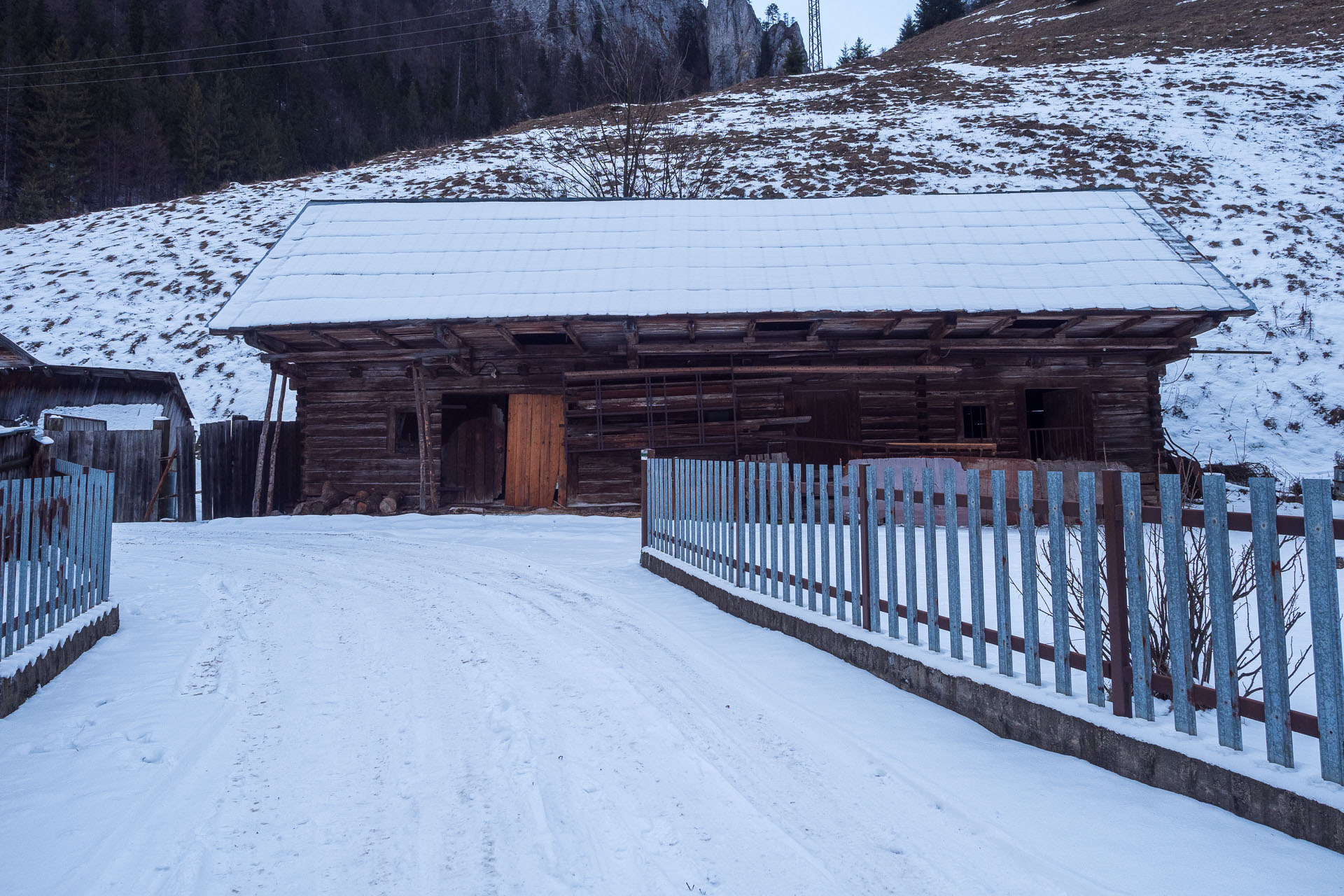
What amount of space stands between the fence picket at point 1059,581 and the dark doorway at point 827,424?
473 inches

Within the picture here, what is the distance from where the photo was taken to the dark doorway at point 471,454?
19.0 meters

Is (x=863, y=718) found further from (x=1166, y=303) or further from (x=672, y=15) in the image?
(x=672, y=15)

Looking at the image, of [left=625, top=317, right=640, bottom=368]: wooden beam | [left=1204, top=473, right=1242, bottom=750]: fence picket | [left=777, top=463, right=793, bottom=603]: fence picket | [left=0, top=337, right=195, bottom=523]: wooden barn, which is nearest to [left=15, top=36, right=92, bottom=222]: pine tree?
[left=0, top=337, right=195, bottom=523]: wooden barn

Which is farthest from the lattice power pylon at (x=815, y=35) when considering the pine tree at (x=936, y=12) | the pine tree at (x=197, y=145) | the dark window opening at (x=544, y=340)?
the dark window opening at (x=544, y=340)

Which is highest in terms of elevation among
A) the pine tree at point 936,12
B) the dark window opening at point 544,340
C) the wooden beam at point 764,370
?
the pine tree at point 936,12

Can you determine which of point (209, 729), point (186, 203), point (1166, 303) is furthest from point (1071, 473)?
point (186, 203)

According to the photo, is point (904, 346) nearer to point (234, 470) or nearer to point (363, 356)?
point (363, 356)

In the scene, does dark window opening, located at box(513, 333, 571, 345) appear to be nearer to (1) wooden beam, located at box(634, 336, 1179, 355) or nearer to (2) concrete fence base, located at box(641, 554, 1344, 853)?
(1) wooden beam, located at box(634, 336, 1179, 355)

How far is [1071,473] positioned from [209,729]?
12100mm

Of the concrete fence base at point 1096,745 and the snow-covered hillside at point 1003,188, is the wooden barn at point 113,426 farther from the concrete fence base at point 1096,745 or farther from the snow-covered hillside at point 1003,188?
the concrete fence base at point 1096,745

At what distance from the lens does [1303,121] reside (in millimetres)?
35344

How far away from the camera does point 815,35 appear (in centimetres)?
6650

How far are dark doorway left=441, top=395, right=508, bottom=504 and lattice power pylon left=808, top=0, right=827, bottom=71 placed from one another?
57849mm

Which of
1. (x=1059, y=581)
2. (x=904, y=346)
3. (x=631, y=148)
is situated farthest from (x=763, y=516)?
(x=631, y=148)
